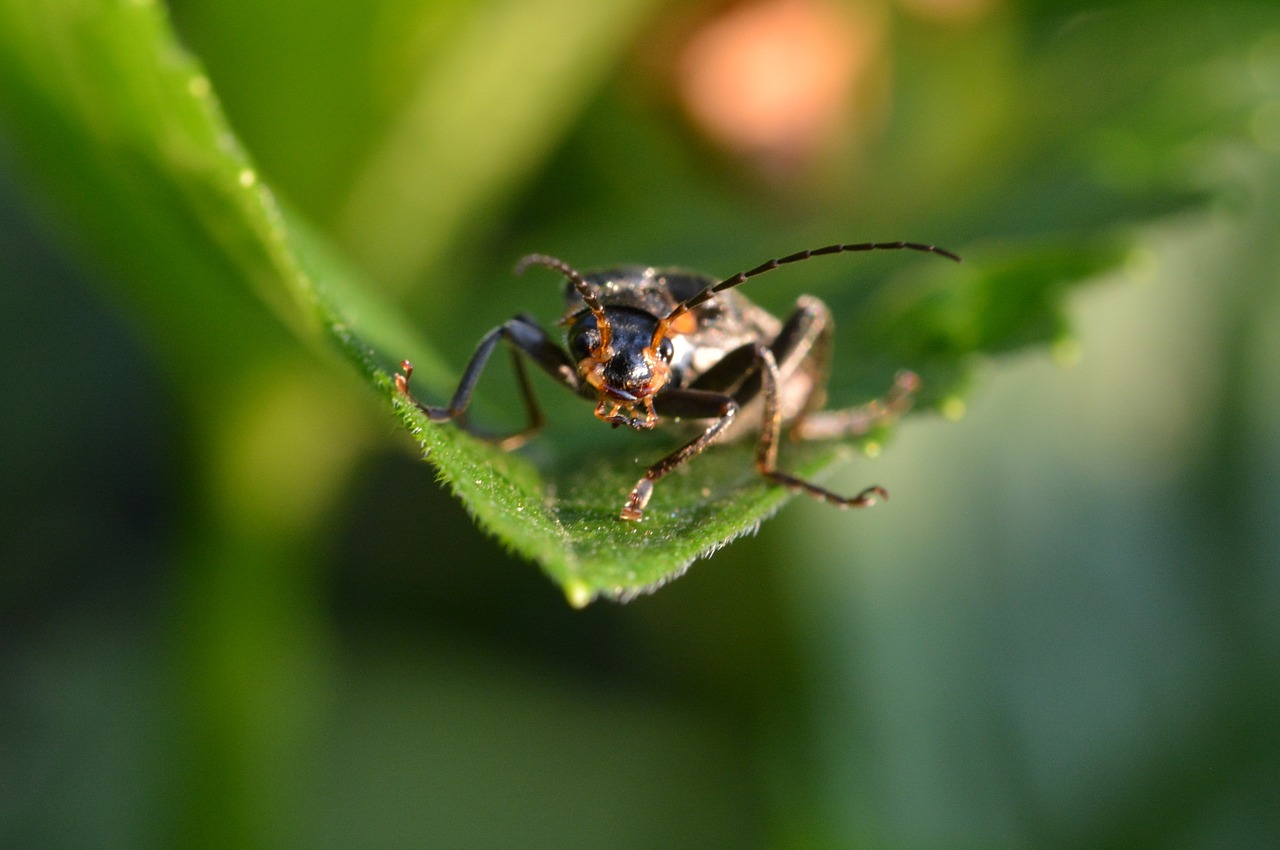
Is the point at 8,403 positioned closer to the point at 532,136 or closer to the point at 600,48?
the point at 532,136

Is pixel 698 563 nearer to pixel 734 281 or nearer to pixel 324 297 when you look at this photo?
pixel 734 281

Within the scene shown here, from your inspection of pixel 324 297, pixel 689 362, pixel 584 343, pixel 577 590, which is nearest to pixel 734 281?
pixel 689 362

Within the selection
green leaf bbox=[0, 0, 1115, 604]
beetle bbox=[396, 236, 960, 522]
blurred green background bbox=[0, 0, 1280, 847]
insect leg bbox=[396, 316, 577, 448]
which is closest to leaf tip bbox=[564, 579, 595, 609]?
green leaf bbox=[0, 0, 1115, 604]

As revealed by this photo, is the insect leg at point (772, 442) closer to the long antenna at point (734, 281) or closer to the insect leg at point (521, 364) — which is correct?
the long antenna at point (734, 281)

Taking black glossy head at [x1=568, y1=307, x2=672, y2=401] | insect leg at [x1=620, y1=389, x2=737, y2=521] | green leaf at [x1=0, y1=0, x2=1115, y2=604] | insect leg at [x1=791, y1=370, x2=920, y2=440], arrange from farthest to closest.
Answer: insect leg at [x1=791, y1=370, x2=920, y2=440] → black glossy head at [x1=568, y1=307, x2=672, y2=401] → insect leg at [x1=620, y1=389, x2=737, y2=521] → green leaf at [x1=0, y1=0, x2=1115, y2=604]

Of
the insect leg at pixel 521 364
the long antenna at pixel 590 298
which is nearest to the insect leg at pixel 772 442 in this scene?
the long antenna at pixel 590 298

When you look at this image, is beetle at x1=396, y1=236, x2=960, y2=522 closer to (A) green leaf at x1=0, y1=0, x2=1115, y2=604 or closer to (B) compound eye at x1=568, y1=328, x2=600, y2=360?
(B) compound eye at x1=568, y1=328, x2=600, y2=360
